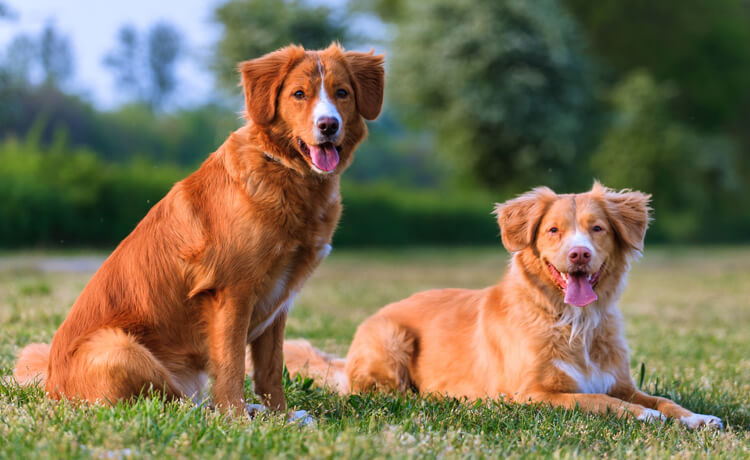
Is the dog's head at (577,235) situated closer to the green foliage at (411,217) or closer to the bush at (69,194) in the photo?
the bush at (69,194)

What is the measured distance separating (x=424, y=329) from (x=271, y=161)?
191 centimetres

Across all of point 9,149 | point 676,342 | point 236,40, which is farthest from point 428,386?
point 236,40

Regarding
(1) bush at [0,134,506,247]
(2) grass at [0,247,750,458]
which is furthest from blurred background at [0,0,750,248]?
(2) grass at [0,247,750,458]

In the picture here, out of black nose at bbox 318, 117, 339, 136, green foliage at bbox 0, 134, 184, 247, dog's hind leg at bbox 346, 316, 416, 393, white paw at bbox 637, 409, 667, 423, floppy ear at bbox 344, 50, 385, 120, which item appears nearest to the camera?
black nose at bbox 318, 117, 339, 136

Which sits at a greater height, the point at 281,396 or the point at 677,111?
the point at 677,111

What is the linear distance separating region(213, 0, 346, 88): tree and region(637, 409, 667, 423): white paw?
22465mm

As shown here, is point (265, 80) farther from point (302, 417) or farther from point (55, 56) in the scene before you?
point (55, 56)

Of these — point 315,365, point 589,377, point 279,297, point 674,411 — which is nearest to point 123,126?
point 315,365

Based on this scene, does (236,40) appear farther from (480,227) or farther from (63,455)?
(63,455)

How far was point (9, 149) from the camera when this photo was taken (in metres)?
20.5

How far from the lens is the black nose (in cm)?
386

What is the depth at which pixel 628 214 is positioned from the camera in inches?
183

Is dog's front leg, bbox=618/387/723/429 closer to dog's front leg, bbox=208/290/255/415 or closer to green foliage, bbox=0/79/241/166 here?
dog's front leg, bbox=208/290/255/415

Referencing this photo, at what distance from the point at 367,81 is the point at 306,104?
0.46m
